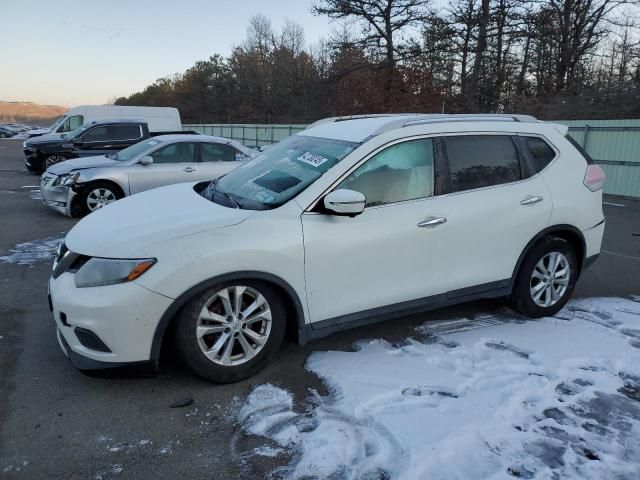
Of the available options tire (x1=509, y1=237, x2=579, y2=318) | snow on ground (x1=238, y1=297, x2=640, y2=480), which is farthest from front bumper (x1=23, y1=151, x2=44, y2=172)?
tire (x1=509, y1=237, x2=579, y2=318)

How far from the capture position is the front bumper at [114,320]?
2994 millimetres

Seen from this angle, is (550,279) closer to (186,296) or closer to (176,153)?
(186,296)

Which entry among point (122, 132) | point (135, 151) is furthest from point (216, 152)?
point (122, 132)

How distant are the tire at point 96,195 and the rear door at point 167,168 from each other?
13.0 inches

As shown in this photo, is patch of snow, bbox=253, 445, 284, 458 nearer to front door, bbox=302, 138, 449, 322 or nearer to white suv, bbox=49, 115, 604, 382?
white suv, bbox=49, 115, 604, 382

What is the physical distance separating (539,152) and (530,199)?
0.49m

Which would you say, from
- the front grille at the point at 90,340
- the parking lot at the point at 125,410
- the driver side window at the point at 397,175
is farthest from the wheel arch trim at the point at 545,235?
the front grille at the point at 90,340

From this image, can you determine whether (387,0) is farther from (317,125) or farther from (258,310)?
(258,310)

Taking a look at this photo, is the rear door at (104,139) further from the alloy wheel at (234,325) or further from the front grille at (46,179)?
the alloy wheel at (234,325)

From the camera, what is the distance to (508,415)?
3.01 m

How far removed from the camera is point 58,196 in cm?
895

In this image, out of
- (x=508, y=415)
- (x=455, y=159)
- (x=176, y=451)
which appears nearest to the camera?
(x=176, y=451)

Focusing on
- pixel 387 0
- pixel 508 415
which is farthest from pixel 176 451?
pixel 387 0

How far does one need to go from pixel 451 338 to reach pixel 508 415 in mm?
1127
